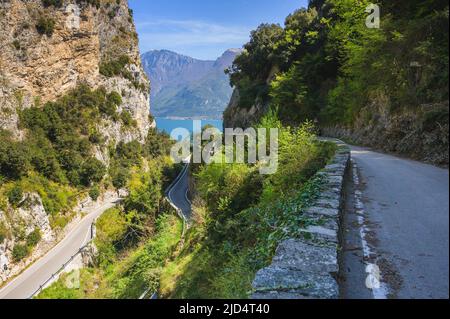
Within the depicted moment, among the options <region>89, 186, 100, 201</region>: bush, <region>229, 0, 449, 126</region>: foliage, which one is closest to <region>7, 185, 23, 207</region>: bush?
<region>89, 186, 100, 201</region>: bush

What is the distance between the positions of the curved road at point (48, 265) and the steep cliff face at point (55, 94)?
1265 mm

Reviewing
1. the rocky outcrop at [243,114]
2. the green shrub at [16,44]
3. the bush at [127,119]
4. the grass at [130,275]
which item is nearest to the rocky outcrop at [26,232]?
the grass at [130,275]

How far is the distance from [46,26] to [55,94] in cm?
1137

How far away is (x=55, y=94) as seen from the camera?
58688 mm

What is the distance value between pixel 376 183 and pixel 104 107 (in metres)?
64.4

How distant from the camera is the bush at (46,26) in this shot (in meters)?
56.2

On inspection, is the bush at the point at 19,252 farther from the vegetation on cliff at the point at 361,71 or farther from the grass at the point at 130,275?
the vegetation on cliff at the point at 361,71

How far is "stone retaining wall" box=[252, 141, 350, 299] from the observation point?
116 inches

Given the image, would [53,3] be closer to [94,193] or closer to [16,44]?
[16,44]

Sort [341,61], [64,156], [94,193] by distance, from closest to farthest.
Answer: [341,61]
[64,156]
[94,193]

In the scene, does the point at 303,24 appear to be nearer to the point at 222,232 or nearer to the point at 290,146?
the point at 290,146

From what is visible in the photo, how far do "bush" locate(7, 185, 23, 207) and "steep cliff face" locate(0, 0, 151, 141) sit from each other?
12.4 metres

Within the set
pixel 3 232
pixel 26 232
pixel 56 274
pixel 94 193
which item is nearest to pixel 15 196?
pixel 26 232

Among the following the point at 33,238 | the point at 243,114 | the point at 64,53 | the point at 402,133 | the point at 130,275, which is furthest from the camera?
the point at 64,53
